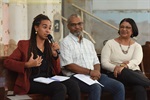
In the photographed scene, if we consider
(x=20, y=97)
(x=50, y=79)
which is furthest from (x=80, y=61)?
(x=20, y=97)

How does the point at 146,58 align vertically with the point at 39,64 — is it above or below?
below

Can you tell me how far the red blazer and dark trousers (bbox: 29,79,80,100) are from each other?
9 cm

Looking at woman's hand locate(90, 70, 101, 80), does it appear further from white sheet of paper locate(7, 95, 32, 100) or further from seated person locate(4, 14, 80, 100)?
white sheet of paper locate(7, 95, 32, 100)

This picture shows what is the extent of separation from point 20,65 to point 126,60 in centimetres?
169

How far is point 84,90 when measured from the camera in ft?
20.1

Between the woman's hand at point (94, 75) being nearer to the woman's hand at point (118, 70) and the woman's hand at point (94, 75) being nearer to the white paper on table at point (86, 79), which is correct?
the white paper on table at point (86, 79)

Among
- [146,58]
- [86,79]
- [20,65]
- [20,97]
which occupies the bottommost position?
[20,97]

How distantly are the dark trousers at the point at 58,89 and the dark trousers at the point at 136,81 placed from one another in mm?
887

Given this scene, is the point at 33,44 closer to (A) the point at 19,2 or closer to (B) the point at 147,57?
(A) the point at 19,2

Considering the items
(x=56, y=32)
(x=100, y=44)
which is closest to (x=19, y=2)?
(x=56, y=32)

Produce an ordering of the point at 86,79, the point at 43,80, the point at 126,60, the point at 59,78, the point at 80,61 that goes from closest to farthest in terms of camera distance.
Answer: the point at 43,80, the point at 59,78, the point at 86,79, the point at 80,61, the point at 126,60

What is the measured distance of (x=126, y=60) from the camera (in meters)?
6.81

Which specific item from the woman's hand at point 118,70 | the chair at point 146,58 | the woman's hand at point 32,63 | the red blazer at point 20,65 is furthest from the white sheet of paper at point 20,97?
the chair at point 146,58

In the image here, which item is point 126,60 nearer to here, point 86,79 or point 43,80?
point 86,79
